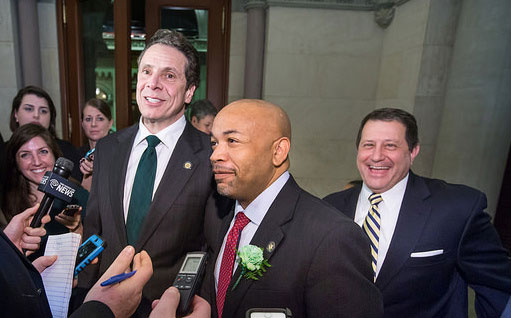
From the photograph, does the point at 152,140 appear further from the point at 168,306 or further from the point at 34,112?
the point at 34,112

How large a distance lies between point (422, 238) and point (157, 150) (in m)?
1.39

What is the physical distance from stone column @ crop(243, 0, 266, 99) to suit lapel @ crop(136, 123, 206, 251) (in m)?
2.62

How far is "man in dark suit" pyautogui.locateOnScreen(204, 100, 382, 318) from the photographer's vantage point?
35.3 inches

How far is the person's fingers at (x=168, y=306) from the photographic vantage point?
30.0 inches

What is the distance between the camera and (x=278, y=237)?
1.01 meters

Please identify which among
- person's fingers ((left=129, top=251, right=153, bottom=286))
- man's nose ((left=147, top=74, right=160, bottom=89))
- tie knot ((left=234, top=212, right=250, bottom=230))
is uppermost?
man's nose ((left=147, top=74, right=160, bottom=89))

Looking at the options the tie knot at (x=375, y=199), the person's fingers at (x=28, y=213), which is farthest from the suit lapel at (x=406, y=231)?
the person's fingers at (x=28, y=213)

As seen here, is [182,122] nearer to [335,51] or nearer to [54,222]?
[54,222]

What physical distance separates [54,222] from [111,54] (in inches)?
149

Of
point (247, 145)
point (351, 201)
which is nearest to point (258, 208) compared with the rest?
point (247, 145)

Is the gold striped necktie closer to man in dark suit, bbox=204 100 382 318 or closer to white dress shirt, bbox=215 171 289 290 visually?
man in dark suit, bbox=204 100 382 318

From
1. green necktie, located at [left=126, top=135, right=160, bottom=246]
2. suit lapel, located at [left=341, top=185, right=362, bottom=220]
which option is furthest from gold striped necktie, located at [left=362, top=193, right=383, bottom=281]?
green necktie, located at [left=126, top=135, right=160, bottom=246]

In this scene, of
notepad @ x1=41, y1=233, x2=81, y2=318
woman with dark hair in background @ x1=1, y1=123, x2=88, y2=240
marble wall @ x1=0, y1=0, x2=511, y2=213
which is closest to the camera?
notepad @ x1=41, y1=233, x2=81, y2=318

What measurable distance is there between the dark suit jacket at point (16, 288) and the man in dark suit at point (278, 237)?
556 mm
